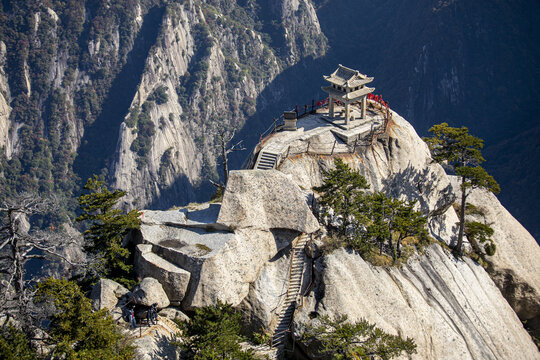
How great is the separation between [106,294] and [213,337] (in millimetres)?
9004

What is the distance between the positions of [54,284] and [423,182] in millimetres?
36863

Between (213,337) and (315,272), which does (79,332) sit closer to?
(213,337)

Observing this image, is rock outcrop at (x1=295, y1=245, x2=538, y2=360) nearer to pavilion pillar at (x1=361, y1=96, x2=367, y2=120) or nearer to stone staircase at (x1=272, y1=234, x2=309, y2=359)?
stone staircase at (x1=272, y1=234, x2=309, y2=359)

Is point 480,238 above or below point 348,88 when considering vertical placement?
below

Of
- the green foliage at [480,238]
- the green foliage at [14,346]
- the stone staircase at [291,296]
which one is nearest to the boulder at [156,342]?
the green foliage at [14,346]

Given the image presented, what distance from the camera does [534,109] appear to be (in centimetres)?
19288

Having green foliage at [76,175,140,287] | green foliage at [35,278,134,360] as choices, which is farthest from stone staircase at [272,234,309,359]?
green foliage at [35,278,134,360]

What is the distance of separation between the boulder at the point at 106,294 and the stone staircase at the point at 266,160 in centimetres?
1569

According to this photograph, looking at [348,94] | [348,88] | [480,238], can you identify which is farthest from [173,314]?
[480,238]

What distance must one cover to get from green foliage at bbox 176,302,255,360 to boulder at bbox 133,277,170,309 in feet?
12.5

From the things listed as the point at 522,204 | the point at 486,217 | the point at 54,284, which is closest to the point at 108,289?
the point at 54,284

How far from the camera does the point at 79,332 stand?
84.0 feet

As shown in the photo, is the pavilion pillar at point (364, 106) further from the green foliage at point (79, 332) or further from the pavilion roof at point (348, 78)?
the green foliage at point (79, 332)

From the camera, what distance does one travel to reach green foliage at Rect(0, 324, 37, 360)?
25281mm
